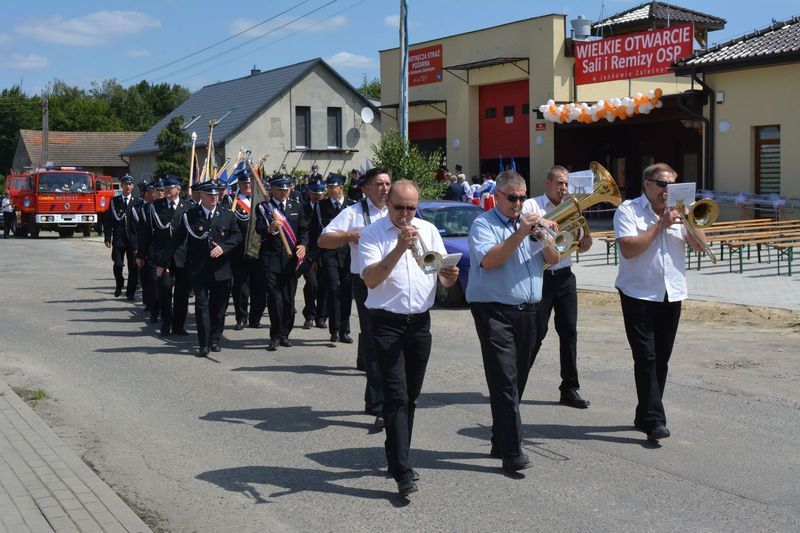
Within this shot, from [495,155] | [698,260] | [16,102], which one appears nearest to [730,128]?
[698,260]

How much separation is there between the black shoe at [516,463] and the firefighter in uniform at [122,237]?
10580mm

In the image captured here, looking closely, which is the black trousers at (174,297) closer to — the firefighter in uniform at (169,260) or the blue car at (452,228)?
the firefighter in uniform at (169,260)

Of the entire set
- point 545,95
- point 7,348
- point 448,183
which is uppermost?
point 545,95

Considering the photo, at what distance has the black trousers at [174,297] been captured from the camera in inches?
470

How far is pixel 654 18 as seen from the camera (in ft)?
113

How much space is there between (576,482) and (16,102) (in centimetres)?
8958

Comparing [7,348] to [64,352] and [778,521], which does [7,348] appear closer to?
[64,352]

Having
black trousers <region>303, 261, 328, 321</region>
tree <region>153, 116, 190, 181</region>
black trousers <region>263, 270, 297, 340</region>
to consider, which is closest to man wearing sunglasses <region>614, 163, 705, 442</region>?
black trousers <region>263, 270, 297, 340</region>

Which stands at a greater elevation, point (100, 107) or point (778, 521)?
point (100, 107)

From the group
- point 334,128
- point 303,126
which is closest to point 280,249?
point 303,126

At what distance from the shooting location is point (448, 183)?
26766mm

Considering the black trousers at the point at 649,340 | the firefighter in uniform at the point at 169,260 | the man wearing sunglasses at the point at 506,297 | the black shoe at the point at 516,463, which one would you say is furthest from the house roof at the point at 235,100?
the black shoe at the point at 516,463

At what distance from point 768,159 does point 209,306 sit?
17995 mm

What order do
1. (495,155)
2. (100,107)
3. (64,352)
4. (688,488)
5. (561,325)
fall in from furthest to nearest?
(100,107), (495,155), (64,352), (561,325), (688,488)
